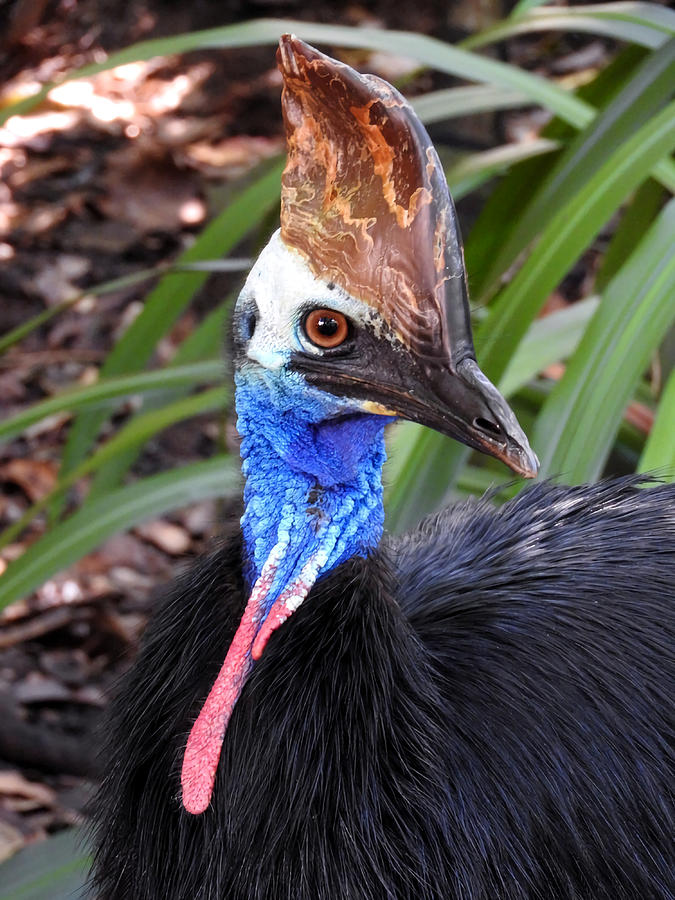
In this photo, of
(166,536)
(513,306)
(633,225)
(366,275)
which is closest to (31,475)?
(166,536)

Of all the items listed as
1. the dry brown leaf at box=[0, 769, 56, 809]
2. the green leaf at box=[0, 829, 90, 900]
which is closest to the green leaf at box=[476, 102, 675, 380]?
the green leaf at box=[0, 829, 90, 900]

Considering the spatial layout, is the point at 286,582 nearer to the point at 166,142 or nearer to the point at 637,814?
the point at 637,814

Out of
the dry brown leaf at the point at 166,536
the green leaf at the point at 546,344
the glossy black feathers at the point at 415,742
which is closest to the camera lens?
the glossy black feathers at the point at 415,742

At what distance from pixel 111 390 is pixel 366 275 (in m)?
0.84

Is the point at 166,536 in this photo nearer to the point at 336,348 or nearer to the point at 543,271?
the point at 543,271

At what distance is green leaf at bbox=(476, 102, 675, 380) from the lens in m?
1.41

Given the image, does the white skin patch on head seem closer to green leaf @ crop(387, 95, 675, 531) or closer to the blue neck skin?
the blue neck skin

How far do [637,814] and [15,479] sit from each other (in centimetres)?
173

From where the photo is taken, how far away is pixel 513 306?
4.64 feet

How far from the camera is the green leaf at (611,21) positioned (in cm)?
167

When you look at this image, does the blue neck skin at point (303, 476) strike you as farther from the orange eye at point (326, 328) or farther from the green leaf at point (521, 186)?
the green leaf at point (521, 186)

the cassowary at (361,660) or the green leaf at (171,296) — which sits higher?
the green leaf at (171,296)

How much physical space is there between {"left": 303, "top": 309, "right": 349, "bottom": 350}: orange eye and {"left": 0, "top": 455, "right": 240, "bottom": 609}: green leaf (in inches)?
24.4

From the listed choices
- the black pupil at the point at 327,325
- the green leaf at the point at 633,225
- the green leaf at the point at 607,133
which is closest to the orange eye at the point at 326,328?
the black pupil at the point at 327,325
